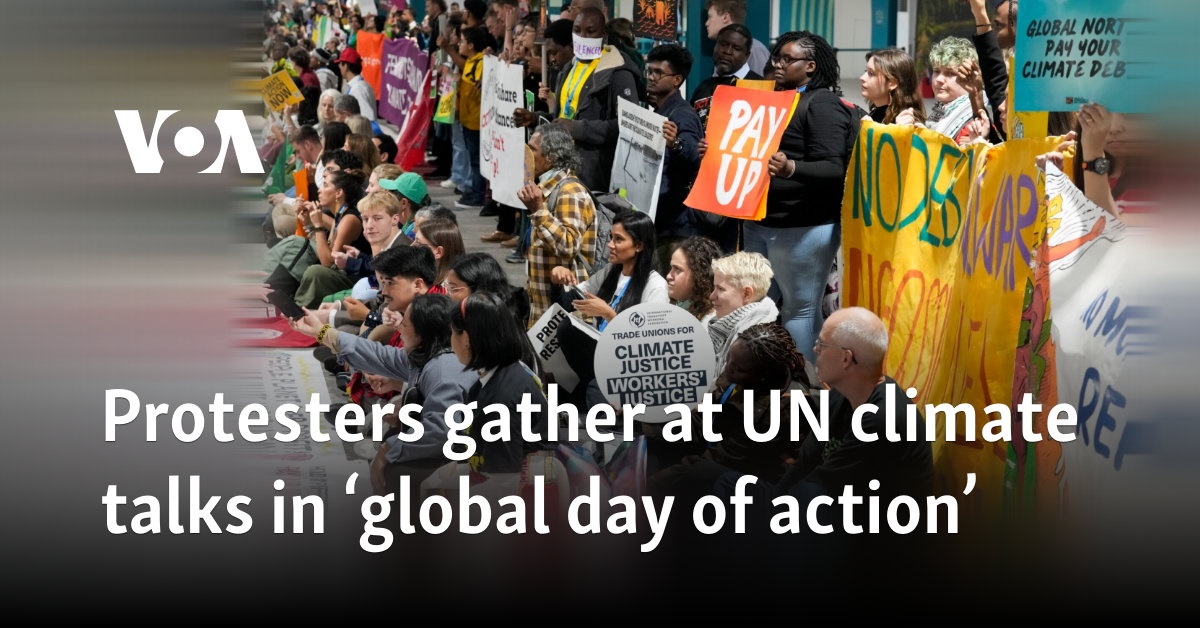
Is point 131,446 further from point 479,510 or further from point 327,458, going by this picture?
point 327,458

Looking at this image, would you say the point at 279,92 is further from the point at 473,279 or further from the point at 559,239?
the point at 473,279

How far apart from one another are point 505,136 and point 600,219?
3.27 m

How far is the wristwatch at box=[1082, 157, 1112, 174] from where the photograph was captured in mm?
4168

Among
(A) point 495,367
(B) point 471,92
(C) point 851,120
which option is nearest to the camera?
(A) point 495,367

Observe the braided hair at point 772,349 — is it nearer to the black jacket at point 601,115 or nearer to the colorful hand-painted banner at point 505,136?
the black jacket at point 601,115

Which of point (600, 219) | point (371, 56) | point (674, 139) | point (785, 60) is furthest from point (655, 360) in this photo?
point (371, 56)

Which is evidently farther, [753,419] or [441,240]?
[441,240]

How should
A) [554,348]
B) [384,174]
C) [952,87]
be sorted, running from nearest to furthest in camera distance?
[554,348]
[952,87]
[384,174]

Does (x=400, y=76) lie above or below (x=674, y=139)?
below

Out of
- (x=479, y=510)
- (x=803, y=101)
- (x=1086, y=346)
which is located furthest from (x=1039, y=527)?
(x=803, y=101)

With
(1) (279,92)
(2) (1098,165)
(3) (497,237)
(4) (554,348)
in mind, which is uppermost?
(2) (1098,165)

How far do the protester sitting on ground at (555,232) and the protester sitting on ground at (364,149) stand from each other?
302 cm

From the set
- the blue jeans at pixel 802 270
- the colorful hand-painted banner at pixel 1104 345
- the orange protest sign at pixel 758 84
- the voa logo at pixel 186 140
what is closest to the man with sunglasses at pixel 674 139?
the orange protest sign at pixel 758 84

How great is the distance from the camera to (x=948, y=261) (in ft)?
17.9
